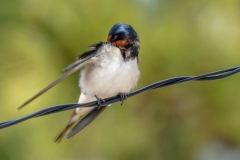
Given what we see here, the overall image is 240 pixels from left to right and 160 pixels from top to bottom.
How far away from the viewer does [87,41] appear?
2.38 meters

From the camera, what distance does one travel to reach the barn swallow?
6.40 feet

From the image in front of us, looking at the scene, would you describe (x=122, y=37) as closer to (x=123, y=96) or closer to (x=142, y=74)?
(x=123, y=96)

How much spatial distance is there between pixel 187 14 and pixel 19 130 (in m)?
1.00

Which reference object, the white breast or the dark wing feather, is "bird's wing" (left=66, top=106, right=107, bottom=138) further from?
the dark wing feather

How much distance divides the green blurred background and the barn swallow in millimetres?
327

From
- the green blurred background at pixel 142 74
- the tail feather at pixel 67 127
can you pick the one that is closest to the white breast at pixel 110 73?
the tail feather at pixel 67 127

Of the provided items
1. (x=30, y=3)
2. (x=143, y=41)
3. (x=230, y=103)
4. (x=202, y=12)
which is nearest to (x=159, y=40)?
(x=143, y=41)

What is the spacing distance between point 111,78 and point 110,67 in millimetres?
44

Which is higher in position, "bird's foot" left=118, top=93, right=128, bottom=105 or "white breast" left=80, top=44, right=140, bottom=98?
"white breast" left=80, top=44, right=140, bottom=98

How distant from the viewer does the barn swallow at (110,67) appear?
1951 millimetres

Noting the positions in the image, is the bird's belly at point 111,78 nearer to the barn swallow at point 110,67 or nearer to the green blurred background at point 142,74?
the barn swallow at point 110,67

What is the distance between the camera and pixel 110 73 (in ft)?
6.39

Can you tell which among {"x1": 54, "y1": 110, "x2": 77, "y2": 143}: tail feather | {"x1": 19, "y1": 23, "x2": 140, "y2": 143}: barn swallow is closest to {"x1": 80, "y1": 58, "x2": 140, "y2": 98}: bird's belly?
{"x1": 19, "y1": 23, "x2": 140, "y2": 143}: barn swallow

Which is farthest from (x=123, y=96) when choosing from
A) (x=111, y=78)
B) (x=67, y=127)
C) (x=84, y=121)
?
(x=67, y=127)
